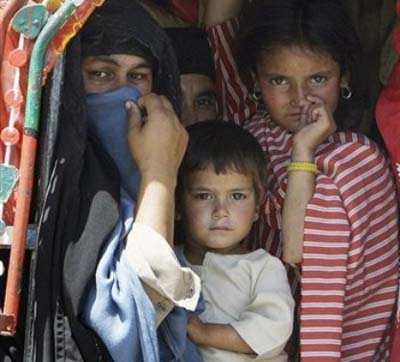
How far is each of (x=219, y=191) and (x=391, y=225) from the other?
0.49 m

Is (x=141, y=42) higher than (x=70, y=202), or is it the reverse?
(x=141, y=42)

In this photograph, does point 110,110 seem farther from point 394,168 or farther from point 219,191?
point 394,168

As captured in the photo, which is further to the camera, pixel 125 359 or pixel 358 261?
pixel 358 261

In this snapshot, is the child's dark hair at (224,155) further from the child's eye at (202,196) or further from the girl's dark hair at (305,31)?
the girl's dark hair at (305,31)

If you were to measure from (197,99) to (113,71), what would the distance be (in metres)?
0.44

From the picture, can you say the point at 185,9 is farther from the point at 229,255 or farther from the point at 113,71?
the point at 229,255

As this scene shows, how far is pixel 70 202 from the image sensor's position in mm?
2779

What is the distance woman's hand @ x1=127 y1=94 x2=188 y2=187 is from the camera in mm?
2928

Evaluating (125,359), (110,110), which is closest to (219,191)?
(110,110)

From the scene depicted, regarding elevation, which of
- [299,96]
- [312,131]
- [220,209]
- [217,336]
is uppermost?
[299,96]

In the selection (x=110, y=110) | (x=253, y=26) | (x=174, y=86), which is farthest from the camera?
(x=253, y=26)

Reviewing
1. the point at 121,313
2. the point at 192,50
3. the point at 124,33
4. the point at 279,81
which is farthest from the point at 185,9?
the point at 121,313

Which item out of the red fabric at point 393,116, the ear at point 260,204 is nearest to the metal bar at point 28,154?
the ear at point 260,204

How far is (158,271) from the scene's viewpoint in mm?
2762
